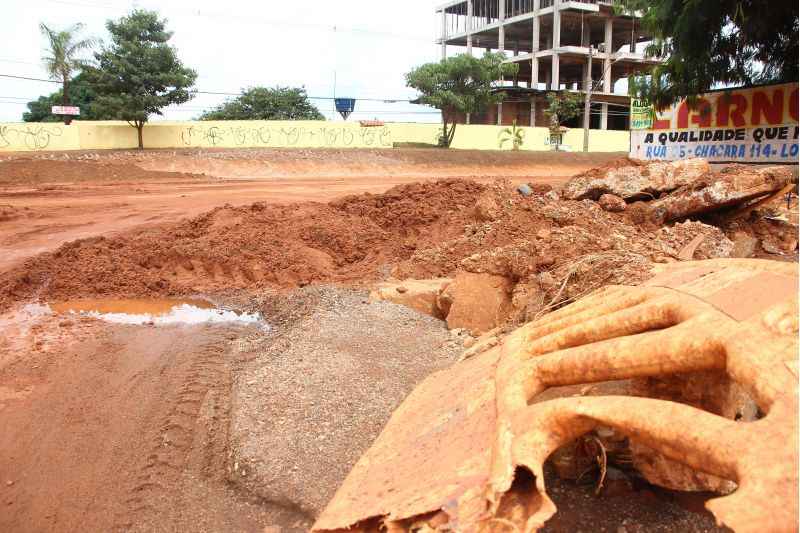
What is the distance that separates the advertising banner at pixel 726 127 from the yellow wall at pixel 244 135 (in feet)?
63.4

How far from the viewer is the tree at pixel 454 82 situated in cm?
3291

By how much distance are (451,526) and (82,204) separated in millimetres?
13940

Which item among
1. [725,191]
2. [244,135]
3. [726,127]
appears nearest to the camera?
[725,191]

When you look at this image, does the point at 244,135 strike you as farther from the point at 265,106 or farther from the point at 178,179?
the point at 265,106

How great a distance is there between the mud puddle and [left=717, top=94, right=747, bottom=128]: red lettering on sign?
896cm

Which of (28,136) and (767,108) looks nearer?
(767,108)

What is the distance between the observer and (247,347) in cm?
565

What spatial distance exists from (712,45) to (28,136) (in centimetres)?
2448

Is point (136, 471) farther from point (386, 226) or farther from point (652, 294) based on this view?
point (386, 226)

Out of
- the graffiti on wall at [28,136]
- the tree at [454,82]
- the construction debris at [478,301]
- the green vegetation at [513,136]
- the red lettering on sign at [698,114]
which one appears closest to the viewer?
the construction debris at [478,301]

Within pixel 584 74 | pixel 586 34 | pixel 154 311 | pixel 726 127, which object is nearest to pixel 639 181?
pixel 726 127

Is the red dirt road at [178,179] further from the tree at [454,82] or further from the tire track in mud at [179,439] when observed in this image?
the tree at [454,82]

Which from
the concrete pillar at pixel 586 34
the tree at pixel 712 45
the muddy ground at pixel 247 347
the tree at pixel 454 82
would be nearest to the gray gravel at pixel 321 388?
the muddy ground at pixel 247 347

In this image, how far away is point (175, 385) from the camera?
15.7ft
